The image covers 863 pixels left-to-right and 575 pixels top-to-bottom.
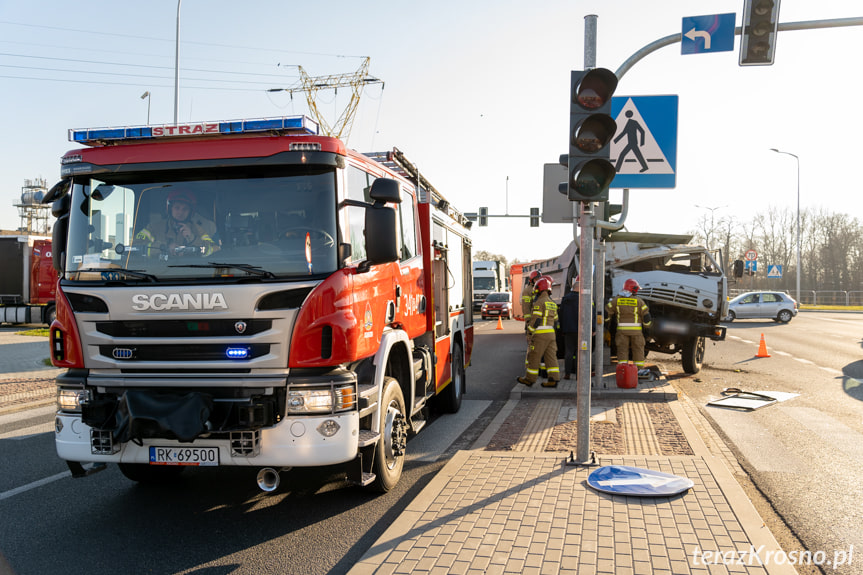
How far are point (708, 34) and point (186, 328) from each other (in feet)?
26.0

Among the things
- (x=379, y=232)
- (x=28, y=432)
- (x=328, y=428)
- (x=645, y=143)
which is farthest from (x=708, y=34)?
(x=28, y=432)

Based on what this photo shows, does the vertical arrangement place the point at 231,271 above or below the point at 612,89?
below

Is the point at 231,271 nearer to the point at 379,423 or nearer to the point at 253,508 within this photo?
the point at 379,423

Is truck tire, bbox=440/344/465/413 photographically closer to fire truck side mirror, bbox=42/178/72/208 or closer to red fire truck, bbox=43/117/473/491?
red fire truck, bbox=43/117/473/491

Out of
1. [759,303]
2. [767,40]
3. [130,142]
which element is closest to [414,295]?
[130,142]

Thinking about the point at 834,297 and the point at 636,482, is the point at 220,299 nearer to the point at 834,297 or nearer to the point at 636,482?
the point at 636,482

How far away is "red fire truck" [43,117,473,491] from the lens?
15.1 feet

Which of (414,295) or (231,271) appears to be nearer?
(231,271)

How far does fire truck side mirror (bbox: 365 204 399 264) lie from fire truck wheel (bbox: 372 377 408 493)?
1.15 metres

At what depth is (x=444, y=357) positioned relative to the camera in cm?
865

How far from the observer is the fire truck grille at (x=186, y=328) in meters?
4.62

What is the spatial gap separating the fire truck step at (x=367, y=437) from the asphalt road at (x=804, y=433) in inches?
119

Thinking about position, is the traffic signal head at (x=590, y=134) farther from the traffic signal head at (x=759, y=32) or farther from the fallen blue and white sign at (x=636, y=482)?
the traffic signal head at (x=759, y=32)

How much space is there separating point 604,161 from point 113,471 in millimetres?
5464
